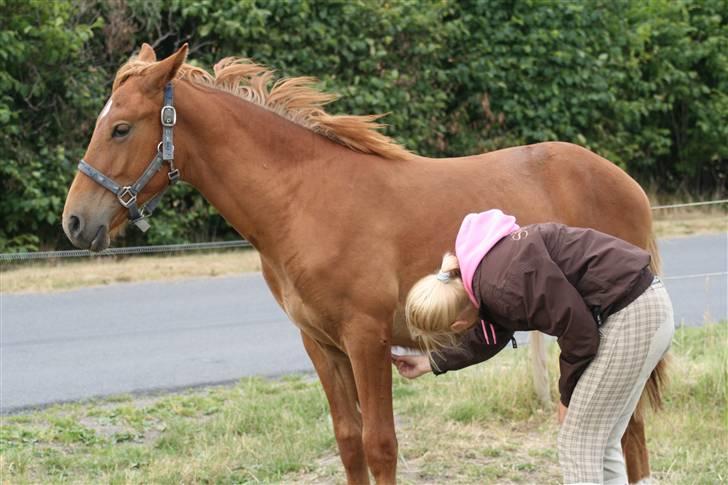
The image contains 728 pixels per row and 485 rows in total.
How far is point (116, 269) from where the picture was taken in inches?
448

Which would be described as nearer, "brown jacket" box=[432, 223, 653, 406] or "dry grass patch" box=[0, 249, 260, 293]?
"brown jacket" box=[432, 223, 653, 406]

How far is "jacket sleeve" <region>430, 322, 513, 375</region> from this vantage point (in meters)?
4.00

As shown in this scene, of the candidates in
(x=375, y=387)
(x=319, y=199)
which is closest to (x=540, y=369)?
(x=375, y=387)

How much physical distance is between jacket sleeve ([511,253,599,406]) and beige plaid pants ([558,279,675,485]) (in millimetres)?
125

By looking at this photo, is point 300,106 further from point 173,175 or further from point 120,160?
point 120,160

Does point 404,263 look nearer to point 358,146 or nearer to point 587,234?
point 358,146

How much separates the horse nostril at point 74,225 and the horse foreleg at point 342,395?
1.22 metres

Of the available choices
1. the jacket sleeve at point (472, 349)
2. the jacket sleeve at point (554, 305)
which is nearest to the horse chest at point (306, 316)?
the jacket sleeve at point (472, 349)

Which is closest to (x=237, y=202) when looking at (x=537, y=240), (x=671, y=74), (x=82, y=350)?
(x=537, y=240)

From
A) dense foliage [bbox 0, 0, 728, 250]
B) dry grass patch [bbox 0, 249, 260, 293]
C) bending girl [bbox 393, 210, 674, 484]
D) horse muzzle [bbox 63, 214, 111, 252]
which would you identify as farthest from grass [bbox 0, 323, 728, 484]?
dense foliage [bbox 0, 0, 728, 250]

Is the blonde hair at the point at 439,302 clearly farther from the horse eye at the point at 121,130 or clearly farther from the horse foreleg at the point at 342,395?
the horse eye at the point at 121,130

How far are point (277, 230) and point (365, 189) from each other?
1.57ft

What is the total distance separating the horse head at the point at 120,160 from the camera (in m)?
4.50

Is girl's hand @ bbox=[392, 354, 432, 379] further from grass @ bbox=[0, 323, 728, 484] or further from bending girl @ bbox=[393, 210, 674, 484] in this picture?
grass @ bbox=[0, 323, 728, 484]
